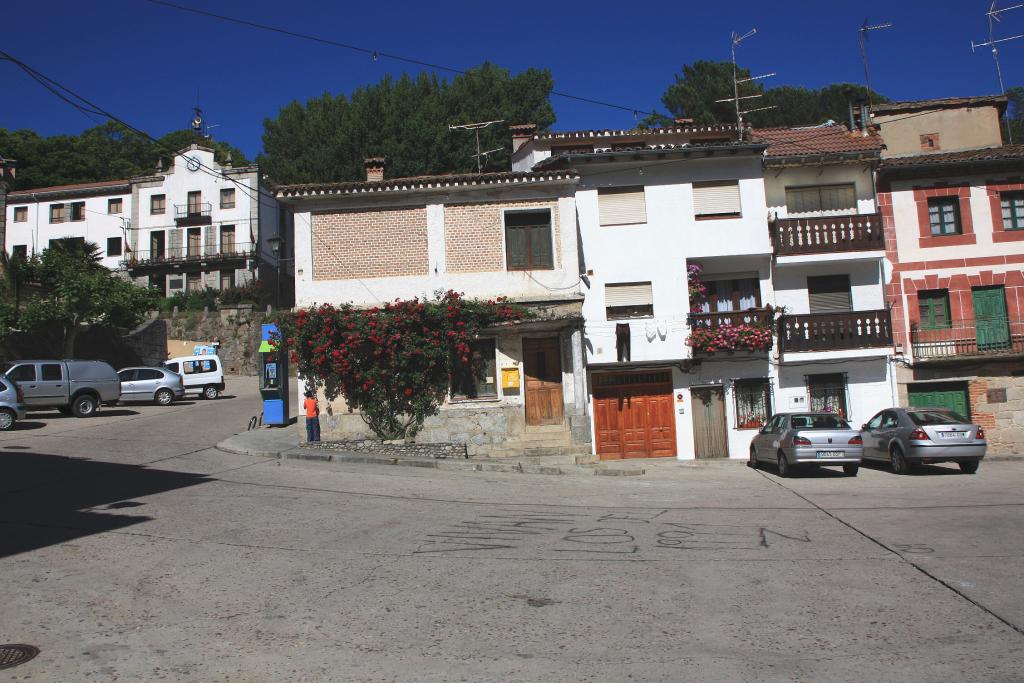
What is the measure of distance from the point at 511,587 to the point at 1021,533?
694 centimetres

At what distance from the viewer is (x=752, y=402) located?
21.8m

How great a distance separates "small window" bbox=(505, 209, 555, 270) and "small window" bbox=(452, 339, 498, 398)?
7.45 feet

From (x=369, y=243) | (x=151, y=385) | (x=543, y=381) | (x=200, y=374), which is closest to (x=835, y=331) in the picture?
(x=543, y=381)

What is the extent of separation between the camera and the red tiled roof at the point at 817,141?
72.8ft

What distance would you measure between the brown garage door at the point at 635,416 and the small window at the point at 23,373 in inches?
693

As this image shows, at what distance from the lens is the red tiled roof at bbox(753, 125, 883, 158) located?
22.2 metres

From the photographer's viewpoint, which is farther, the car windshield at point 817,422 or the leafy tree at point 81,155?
the leafy tree at point 81,155

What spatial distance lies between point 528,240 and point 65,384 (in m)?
15.7

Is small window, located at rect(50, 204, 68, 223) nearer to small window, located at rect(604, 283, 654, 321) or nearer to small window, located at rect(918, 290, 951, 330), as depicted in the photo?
small window, located at rect(604, 283, 654, 321)

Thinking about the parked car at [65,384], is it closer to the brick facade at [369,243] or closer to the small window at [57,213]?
the brick facade at [369,243]

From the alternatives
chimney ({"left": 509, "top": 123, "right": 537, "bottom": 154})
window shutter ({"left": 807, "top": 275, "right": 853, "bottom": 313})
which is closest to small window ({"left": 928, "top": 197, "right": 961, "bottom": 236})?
window shutter ({"left": 807, "top": 275, "right": 853, "bottom": 313})

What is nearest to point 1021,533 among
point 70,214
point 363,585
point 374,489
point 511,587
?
point 511,587

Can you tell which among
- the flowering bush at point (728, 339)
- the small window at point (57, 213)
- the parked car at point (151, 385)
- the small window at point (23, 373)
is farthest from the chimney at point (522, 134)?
the small window at point (57, 213)

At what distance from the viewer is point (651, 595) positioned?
6648 millimetres
